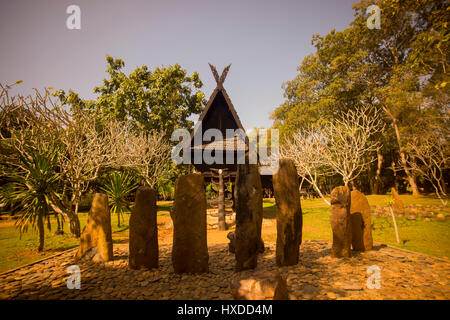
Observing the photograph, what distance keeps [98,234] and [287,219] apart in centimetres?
469

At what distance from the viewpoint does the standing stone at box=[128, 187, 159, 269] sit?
469 centimetres

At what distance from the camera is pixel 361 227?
18.5 feet

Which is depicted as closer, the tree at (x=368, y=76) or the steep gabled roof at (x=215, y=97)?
the steep gabled roof at (x=215, y=97)

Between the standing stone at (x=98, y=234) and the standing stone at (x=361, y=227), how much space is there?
6.36 m

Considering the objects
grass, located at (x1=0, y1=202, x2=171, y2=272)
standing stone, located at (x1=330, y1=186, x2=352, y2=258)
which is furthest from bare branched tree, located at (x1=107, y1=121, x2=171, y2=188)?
standing stone, located at (x1=330, y1=186, x2=352, y2=258)

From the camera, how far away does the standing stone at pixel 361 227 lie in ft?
18.4

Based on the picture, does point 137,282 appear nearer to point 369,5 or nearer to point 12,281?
point 12,281

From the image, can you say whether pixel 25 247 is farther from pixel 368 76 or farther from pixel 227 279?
pixel 368 76

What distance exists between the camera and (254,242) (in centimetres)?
463

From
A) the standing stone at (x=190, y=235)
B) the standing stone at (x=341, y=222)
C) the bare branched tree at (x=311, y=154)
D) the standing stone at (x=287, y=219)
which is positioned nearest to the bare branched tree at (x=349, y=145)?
the bare branched tree at (x=311, y=154)

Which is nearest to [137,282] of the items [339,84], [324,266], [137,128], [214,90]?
[324,266]

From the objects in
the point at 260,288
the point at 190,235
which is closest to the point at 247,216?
the point at 190,235

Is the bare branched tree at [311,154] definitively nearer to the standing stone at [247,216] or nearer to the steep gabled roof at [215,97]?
the steep gabled roof at [215,97]

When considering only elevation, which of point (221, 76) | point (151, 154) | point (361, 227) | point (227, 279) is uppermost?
point (221, 76)
